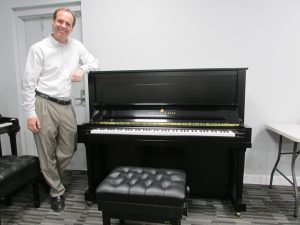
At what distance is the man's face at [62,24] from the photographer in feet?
6.07

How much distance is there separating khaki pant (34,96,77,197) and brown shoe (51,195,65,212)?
4cm

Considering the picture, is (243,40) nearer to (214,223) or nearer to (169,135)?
(169,135)

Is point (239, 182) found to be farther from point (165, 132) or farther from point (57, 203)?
point (57, 203)

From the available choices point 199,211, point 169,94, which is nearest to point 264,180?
point 199,211

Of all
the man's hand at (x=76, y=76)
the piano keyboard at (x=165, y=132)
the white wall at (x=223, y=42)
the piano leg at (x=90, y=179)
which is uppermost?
the white wall at (x=223, y=42)

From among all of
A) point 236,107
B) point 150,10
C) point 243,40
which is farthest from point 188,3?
point 236,107

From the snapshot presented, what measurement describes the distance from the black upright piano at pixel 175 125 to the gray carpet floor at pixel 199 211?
11cm

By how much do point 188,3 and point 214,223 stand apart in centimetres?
208

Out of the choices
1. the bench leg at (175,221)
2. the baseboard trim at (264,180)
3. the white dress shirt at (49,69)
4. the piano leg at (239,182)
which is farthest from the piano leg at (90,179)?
the baseboard trim at (264,180)

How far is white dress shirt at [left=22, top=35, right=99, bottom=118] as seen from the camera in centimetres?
188

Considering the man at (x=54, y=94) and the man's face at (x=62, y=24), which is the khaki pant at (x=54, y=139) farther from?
the man's face at (x=62, y=24)

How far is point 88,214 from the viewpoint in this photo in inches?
77.6

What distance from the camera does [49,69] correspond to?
1.94 m

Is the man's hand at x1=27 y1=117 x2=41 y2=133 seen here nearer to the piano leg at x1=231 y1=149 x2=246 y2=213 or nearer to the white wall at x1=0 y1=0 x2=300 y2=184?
the white wall at x1=0 y1=0 x2=300 y2=184
